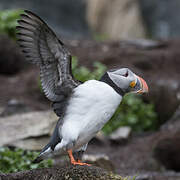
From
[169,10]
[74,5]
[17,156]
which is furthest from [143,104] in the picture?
[169,10]

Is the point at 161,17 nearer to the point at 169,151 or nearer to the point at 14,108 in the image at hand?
the point at 14,108

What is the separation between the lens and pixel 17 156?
560cm

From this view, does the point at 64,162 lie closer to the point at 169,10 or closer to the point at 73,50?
the point at 73,50

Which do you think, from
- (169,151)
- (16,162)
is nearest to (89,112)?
(16,162)

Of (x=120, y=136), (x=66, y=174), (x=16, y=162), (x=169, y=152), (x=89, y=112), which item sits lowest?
(x=120, y=136)

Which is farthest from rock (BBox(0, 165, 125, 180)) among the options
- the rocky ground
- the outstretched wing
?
the rocky ground

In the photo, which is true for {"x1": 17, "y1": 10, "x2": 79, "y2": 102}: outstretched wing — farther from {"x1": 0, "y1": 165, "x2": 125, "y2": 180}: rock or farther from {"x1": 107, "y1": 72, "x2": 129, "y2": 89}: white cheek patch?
{"x1": 0, "y1": 165, "x2": 125, "y2": 180}: rock

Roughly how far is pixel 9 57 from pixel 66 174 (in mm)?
6783

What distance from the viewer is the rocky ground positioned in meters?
6.88

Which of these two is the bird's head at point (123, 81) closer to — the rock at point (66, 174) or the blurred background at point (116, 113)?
the rock at point (66, 174)

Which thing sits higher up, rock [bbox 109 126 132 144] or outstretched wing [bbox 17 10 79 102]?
outstretched wing [bbox 17 10 79 102]

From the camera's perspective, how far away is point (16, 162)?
5.46 meters

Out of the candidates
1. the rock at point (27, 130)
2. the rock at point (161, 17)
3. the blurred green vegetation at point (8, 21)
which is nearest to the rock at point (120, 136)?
the rock at point (27, 130)

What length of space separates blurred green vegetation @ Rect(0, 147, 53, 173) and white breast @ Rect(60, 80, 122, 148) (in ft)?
5.19
